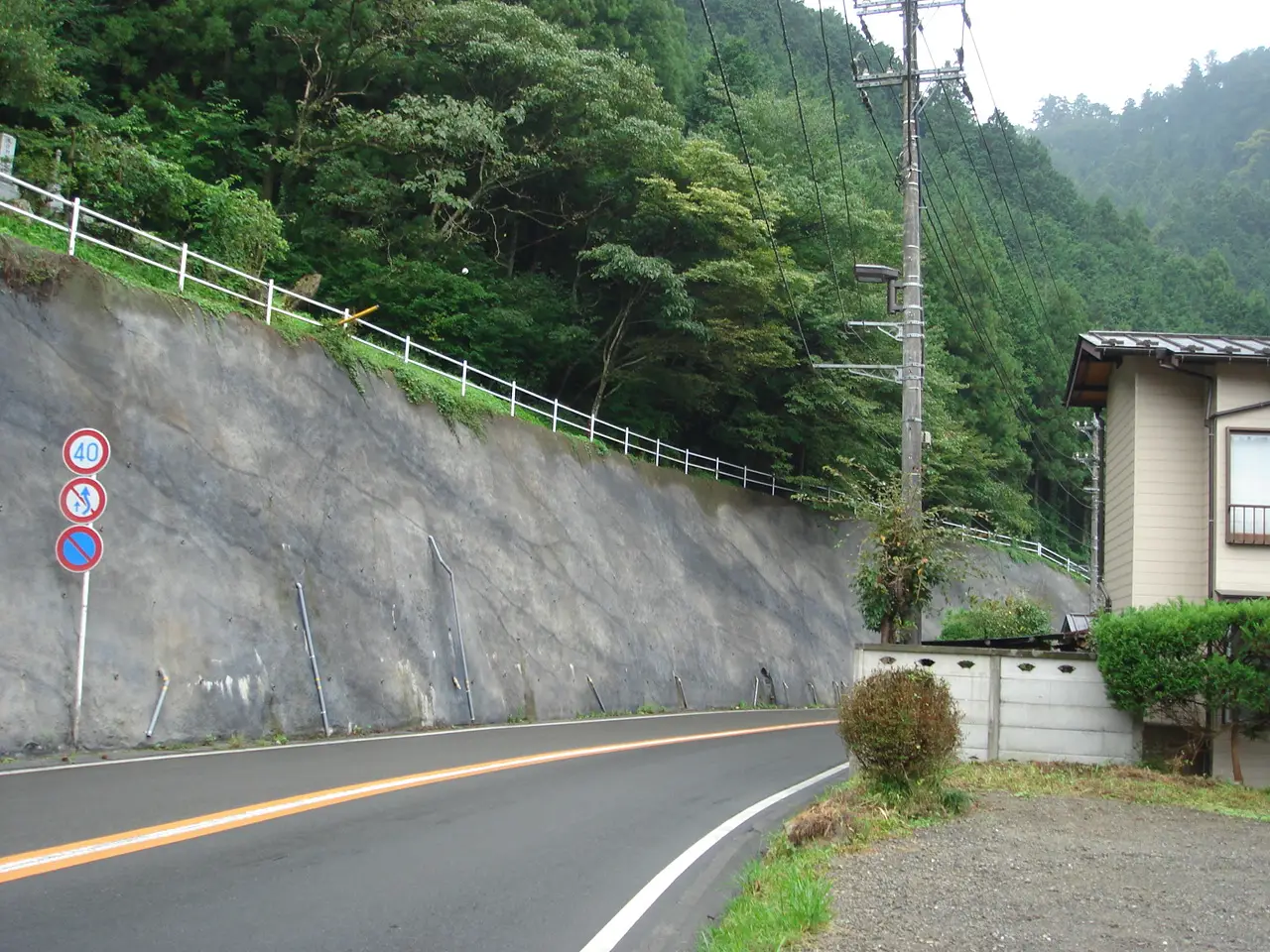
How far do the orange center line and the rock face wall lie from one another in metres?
3.99

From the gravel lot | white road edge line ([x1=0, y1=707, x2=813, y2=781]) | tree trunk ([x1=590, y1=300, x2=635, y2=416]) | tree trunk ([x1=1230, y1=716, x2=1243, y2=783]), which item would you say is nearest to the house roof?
tree trunk ([x1=1230, y1=716, x2=1243, y2=783])

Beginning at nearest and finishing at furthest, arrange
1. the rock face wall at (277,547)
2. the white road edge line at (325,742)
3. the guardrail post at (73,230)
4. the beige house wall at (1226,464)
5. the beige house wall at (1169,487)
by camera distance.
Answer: the white road edge line at (325,742)
the rock face wall at (277,547)
the guardrail post at (73,230)
the beige house wall at (1226,464)
the beige house wall at (1169,487)

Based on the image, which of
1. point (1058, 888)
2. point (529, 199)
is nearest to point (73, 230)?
point (1058, 888)

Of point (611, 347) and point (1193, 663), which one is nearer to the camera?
point (1193, 663)

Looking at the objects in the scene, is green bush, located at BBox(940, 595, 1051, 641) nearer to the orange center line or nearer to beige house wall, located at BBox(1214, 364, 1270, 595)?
beige house wall, located at BBox(1214, 364, 1270, 595)

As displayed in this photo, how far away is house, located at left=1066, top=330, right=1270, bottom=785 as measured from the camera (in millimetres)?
15312

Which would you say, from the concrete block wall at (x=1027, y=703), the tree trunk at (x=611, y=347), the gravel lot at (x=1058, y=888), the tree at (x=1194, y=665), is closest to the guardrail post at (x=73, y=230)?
the concrete block wall at (x=1027, y=703)

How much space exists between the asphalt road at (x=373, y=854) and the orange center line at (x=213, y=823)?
69 millimetres

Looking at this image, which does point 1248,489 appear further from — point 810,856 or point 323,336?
point 323,336

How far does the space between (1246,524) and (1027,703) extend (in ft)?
15.1

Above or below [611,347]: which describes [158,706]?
below

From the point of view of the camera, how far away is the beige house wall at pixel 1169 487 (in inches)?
626

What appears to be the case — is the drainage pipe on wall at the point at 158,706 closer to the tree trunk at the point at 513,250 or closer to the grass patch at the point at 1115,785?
the grass patch at the point at 1115,785

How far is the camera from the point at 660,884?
7496 mm
